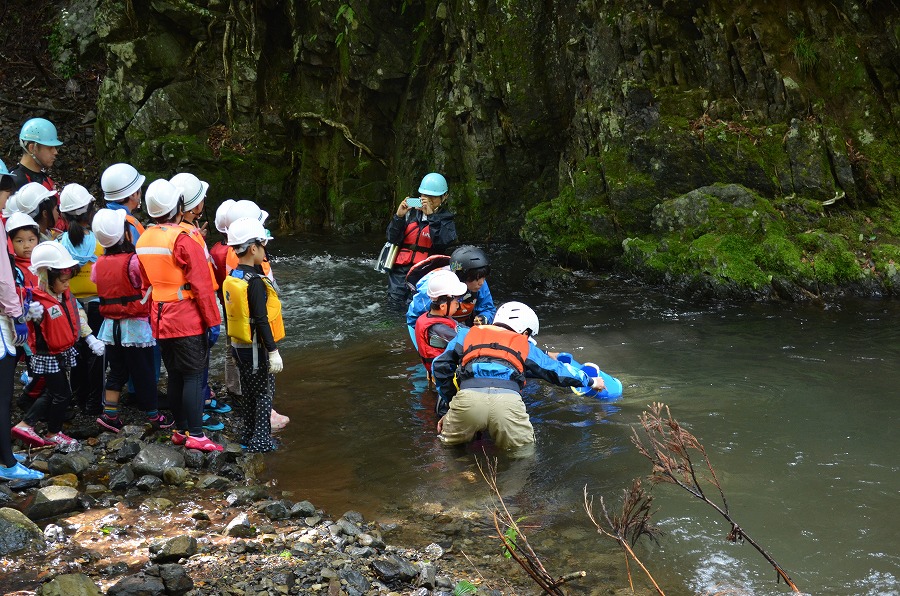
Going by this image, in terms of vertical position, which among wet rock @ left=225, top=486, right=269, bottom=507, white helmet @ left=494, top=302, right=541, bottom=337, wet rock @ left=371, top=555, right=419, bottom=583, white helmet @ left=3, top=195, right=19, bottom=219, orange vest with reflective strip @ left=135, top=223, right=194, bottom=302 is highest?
white helmet @ left=3, top=195, right=19, bottom=219

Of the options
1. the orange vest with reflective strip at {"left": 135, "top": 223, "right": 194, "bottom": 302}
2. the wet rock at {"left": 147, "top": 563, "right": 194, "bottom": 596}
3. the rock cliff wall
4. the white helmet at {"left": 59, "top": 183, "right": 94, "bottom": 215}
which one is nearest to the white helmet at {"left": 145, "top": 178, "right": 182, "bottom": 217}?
the orange vest with reflective strip at {"left": 135, "top": 223, "right": 194, "bottom": 302}

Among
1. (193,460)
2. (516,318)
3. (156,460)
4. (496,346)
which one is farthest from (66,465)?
(516,318)

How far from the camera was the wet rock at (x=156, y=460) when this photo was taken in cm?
554

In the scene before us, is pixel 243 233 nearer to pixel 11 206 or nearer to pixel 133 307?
pixel 133 307

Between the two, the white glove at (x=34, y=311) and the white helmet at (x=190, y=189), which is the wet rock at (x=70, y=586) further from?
the white helmet at (x=190, y=189)

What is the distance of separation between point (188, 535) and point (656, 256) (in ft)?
28.0

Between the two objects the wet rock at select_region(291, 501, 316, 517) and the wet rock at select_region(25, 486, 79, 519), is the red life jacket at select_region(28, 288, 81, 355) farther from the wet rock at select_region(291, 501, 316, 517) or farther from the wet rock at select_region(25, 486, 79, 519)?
the wet rock at select_region(291, 501, 316, 517)

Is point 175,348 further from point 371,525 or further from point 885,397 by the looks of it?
point 885,397

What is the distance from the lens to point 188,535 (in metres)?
4.50

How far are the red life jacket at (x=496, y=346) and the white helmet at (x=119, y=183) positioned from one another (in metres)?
3.02

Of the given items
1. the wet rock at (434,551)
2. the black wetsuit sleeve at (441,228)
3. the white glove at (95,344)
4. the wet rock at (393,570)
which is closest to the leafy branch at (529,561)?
the wet rock at (434,551)

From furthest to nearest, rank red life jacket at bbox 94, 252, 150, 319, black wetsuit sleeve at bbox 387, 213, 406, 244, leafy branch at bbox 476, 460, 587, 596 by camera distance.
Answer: black wetsuit sleeve at bbox 387, 213, 406, 244
red life jacket at bbox 94, 252, 150, 319
leafy branch at bbox 476, 460, 587, 596

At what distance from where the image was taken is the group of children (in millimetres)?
5801

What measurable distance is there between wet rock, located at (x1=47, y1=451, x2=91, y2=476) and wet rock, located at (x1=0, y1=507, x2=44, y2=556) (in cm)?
108
